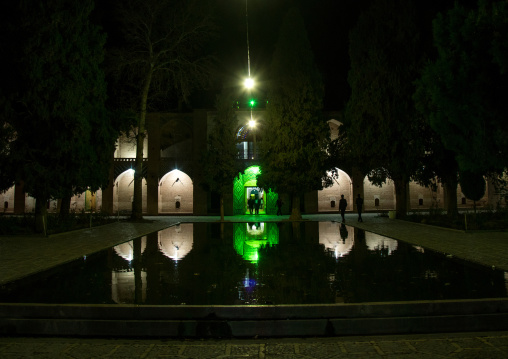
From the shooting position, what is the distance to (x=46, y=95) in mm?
14633

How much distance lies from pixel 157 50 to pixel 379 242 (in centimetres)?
1789

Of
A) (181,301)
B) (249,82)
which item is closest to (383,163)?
(249,82)

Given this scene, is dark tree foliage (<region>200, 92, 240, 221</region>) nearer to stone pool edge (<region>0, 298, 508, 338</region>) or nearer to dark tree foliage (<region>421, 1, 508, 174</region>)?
dark tree foliage (<region>421, 1, 508, 174</region>)

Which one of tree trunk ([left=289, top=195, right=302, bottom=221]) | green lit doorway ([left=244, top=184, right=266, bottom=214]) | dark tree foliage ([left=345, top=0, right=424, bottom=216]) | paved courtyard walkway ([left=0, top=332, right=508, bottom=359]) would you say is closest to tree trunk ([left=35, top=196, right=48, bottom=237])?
paved courtyard walkway ([left=0, top=332, right=508, bottom=359])

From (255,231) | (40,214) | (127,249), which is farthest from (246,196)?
(127,249)

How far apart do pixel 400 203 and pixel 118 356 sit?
21.6 meters

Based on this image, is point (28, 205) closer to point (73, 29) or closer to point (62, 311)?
point (73, 29)

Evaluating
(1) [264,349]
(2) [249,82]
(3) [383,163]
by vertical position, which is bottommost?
(1) [264,349]

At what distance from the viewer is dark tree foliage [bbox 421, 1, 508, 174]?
14203mm

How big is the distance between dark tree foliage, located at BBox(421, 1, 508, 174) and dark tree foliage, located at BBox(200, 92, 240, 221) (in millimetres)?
12225

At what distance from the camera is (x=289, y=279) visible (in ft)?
25.0

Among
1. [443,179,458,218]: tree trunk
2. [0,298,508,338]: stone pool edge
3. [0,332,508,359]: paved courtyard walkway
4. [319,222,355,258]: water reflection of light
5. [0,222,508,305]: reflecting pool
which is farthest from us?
[443,179,458,218]: tree trunk

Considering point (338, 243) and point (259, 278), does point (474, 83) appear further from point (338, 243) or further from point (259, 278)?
point (259, 278)

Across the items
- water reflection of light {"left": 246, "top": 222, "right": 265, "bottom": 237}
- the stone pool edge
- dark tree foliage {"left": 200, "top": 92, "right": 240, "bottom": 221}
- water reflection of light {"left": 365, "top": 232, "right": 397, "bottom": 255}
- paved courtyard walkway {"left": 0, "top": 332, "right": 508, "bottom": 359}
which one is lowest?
paved courtyard walkway {"left": 0, "top": 332, "right": 508, "bottom": 359}
